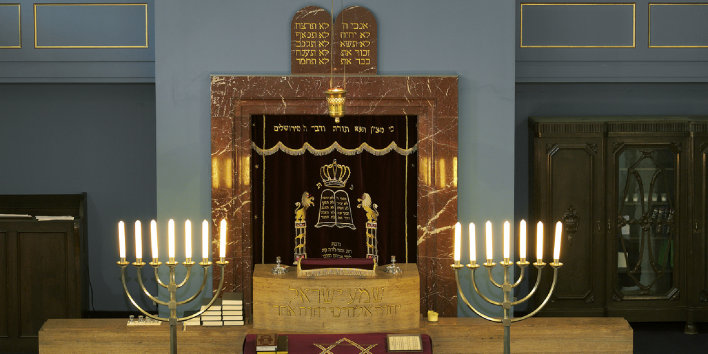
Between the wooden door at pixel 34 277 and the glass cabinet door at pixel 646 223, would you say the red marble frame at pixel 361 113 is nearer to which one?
the wooden door at pixel 34 277

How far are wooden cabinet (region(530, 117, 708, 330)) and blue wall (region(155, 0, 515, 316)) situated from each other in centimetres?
100

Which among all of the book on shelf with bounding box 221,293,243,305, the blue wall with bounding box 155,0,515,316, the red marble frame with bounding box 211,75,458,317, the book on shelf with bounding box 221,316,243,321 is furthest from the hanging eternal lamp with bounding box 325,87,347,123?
the book on shelf with bounding box 221,316,243,321

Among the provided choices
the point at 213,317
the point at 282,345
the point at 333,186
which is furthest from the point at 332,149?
the point at 282,345

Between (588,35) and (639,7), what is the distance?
0.51 m

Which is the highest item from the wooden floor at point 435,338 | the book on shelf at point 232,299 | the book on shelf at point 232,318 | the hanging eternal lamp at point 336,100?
the hanging eternal lamp at point 336,100

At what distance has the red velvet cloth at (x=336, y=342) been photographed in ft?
18.6

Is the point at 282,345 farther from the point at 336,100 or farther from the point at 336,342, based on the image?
the point at 336,100

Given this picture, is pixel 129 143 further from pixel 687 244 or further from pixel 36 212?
pixel 687 244

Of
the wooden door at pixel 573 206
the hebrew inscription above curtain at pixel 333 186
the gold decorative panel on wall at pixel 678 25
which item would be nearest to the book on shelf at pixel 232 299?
the hebrew inscription above curtain at pixel 333 186

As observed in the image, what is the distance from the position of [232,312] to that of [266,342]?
72 cm

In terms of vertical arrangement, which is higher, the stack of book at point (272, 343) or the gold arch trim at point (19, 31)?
the gold arch trim at point (19, 31)

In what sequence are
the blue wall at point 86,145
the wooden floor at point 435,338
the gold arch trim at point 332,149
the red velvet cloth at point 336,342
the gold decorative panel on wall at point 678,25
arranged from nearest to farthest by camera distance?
the red velvet cloth at point 336,342 → the wooden floor at point 435,338 → the gold arch trim at point 332,149 → the gold decorative panel on wall at point 678,25 → the blue wall at point 86,145

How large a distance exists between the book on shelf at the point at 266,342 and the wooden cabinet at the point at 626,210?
2974 mm

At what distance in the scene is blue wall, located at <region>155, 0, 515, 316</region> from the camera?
257 inches
